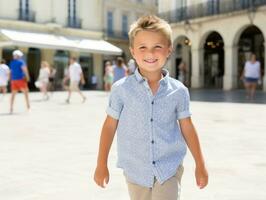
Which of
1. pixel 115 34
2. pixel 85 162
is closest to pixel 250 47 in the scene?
pixel 115 34

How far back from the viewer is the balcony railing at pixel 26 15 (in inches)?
1383

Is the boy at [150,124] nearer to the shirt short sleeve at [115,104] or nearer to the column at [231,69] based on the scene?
the shirt short sleeve at [115,104]

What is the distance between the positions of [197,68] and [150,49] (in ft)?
98.8

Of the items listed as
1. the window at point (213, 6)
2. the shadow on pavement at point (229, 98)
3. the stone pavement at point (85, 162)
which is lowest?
the stone pavement at point (85, 162)

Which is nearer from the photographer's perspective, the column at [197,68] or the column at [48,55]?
the column at [197,68]

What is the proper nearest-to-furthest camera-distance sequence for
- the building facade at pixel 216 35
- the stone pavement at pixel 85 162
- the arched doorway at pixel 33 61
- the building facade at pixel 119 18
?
the stone pavement at pixel 85 162, the building facade at pixel 216 35, the arched doorway at pixel 33 61, the building facade at pixel 119 18

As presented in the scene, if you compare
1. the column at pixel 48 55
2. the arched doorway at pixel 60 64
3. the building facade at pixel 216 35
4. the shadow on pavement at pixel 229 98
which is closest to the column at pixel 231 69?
the building facade at pixel 216 35

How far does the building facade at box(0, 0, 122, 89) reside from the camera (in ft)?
111

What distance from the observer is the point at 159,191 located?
8.97 feet

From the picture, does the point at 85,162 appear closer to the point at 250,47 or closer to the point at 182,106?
the point at 182,106

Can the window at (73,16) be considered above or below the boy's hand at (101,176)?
above

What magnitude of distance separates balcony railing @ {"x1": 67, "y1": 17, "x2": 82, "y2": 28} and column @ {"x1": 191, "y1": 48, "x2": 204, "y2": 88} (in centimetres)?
1077

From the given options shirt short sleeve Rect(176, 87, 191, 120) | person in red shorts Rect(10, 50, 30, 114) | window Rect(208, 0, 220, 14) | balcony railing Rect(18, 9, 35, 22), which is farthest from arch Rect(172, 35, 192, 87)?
shirt short sleeve Rect(176, 87, 191, 120)

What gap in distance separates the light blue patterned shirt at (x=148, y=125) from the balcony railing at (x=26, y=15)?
33.5 metres
